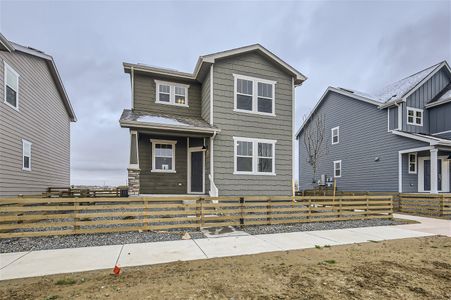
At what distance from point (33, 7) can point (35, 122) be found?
740cm

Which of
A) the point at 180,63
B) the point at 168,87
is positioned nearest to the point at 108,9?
the point at 168,87

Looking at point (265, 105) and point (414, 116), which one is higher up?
point (414, 116)

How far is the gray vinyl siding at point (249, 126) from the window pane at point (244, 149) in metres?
0.35

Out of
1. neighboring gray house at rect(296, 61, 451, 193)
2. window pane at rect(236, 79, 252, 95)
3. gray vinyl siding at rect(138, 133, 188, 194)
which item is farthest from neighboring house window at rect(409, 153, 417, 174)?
gray vinyl siding at rect(138, 133, 188, 194)

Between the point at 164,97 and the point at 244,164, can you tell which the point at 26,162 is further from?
the point at 244,164

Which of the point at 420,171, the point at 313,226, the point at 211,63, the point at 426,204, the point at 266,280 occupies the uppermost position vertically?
the point at 211,63

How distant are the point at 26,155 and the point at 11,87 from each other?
2.98 metres

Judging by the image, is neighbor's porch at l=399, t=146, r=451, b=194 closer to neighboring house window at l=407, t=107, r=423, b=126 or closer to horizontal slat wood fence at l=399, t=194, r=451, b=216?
horizontal slat wood fence at l=399, t=194, r=451, b=216

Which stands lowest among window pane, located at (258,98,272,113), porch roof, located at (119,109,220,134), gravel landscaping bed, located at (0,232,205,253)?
gravel landscaping bed, located at (0,232,205,253)

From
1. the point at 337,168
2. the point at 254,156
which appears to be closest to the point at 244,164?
the point at 254,156

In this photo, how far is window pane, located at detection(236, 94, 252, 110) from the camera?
36.2 ft

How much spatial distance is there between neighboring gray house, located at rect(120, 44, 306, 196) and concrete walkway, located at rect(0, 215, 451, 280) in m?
3.84

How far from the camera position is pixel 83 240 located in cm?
624

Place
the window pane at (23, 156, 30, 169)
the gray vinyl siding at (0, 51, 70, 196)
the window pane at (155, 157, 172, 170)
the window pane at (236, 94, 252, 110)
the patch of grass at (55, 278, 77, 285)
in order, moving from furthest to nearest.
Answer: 1. the window pane at (155, 157, 172, 170)
2. the window pane at (236, 94, 252, 110)
3. the window pane at (23, 156, 30, 169)
4. the gray vinyl siding at (0, 51, 70, 196)
5. the patch of grass at (55, 278, 77, 285)
